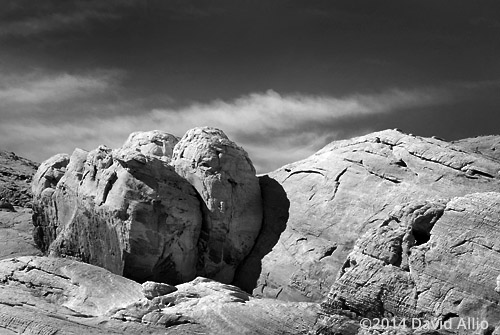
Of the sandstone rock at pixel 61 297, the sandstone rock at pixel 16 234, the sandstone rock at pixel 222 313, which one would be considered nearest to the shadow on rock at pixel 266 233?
the sandstone rock at pixel 222 313

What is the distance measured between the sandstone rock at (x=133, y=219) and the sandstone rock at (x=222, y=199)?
520mm

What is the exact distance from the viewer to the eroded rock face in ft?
77.6

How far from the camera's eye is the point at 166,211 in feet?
100.0

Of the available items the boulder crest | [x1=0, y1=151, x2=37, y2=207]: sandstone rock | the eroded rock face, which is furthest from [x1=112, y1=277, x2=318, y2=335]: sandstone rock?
[x1=0, y1=151, x2=37, y2=207]: sandstone rock

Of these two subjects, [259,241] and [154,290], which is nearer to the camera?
[154,290]

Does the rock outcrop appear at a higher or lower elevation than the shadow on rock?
lower

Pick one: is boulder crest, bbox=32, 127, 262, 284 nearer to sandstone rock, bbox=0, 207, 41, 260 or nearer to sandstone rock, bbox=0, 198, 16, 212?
sandstone rock, bbox=0, 207, 41, 260

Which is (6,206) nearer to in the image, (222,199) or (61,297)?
(61,297)

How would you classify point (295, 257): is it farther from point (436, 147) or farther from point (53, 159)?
point (53, 159)

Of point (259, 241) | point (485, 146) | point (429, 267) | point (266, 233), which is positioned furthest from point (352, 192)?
point (429, 267)

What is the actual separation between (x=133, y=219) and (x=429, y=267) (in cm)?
1129

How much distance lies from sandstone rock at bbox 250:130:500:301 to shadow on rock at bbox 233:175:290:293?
263mm

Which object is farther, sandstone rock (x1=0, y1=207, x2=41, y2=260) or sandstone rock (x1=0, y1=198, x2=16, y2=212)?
sandstone rock (x1=0, y1=198, x2=16, y2=212)

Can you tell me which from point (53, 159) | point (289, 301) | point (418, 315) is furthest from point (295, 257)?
point (53, 159)
